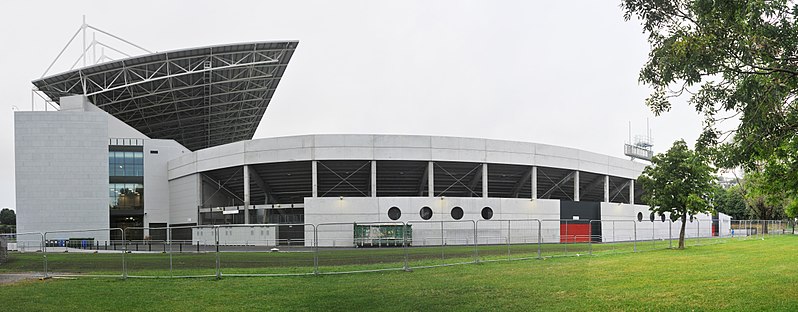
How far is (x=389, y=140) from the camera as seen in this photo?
177 feet

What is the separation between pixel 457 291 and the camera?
1736 cm

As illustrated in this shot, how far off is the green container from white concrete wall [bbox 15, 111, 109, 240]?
101 ft

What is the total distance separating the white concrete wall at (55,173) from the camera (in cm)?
6366

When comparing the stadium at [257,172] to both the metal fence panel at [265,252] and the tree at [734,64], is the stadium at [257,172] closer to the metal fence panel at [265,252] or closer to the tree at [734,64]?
the metal fence panel at [265,252]

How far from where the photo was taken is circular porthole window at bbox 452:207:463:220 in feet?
175

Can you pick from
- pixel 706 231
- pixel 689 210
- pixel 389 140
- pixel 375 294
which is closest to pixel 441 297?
pixel 375 294

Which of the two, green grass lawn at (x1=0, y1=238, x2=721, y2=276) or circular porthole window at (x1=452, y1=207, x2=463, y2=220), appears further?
circular porthole window at (x1=452, y1=207, x2=463, y2=220)

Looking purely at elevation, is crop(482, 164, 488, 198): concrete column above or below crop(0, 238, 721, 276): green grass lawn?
above

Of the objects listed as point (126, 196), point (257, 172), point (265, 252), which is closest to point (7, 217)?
point (126, 196)

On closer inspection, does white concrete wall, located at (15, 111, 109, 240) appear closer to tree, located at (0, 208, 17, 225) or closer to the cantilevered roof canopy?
the cantilevered roof canopy

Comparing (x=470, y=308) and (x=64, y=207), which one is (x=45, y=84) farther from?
(x=470, y=308)

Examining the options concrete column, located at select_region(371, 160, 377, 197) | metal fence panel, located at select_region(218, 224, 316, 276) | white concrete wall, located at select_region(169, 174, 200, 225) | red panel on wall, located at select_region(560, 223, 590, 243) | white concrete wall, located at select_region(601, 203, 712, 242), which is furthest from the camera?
white concrete wall, located at select_region(169, 174, 200, 225)

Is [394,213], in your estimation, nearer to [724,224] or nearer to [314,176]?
[314,176]

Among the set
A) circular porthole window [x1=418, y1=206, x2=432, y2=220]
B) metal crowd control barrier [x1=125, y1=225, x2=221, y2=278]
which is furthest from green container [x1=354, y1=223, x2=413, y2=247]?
metal crowd control barrier [x1=125, y1=225, x2=221, y2=278]
